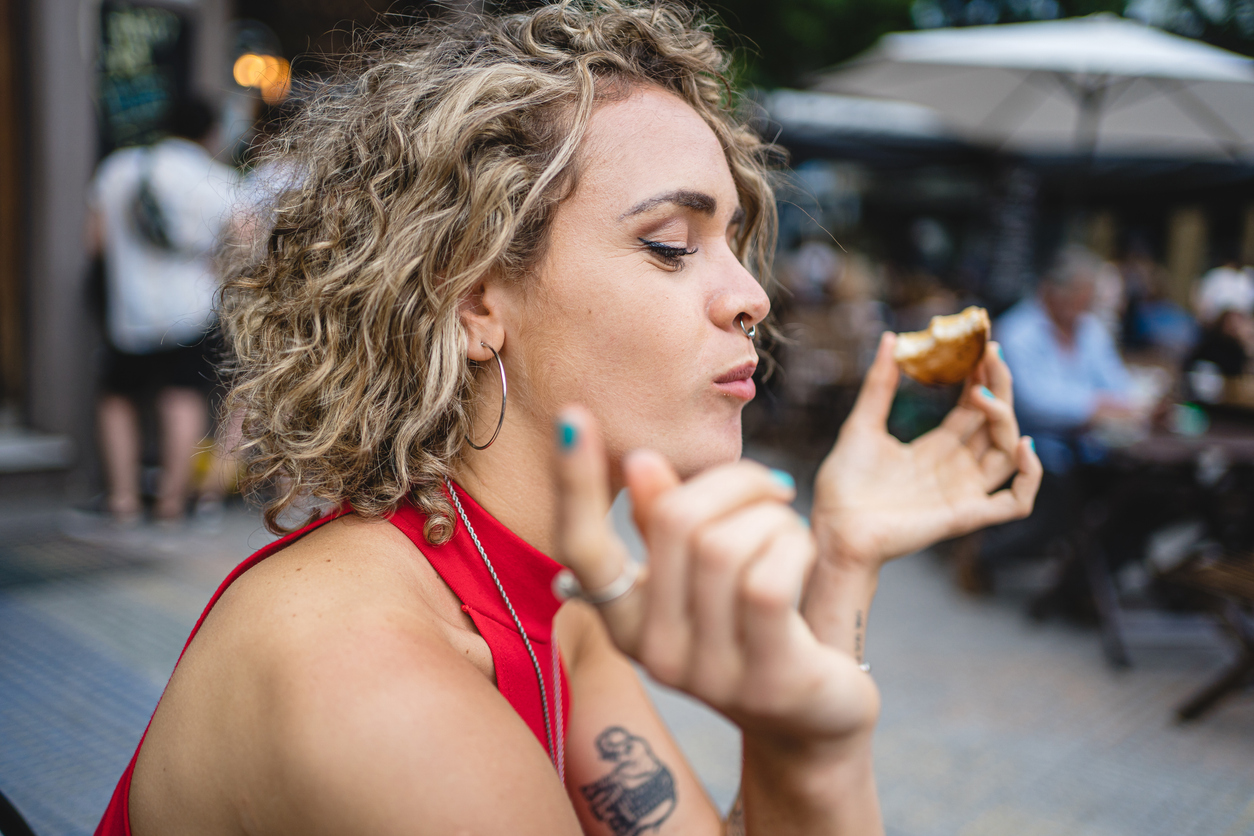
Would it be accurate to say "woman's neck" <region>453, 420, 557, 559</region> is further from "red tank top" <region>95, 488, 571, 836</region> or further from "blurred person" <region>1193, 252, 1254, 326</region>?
"blurred person" <region>1193, 252, 1254, 326</region>

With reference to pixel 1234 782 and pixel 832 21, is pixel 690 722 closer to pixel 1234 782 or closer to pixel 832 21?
pixel 1234 782

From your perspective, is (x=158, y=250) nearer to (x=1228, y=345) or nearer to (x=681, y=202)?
(x=681, y=202)

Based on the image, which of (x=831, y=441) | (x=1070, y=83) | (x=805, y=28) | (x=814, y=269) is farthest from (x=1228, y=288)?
(x=814, y=269)

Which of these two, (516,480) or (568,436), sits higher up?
(568,436)

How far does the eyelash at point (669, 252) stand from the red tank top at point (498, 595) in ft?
1.76

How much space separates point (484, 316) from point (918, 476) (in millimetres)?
927

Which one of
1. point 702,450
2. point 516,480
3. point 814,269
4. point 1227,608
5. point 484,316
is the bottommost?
point 814,269

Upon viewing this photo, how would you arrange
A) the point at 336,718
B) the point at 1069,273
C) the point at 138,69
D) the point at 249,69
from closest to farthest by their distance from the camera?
the point at 336,718
the point at 1069,273
the point at 138,69
the point at 249,69

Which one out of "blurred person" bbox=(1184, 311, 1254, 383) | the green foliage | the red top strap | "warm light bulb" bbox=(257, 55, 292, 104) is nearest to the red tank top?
the red top strap

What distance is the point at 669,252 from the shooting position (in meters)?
1.51

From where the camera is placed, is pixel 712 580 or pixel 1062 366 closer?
pixel 712 580

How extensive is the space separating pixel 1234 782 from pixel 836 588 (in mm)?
2926

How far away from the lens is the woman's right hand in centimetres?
74

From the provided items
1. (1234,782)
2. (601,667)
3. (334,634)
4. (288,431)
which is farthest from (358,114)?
(1234,782)
